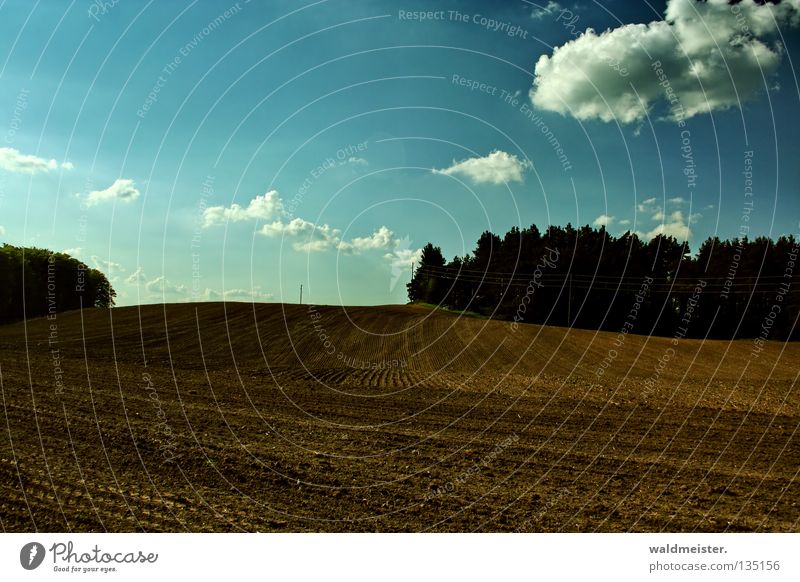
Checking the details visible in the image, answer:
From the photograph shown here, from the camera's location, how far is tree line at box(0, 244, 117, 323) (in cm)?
6181

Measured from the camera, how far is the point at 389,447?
13695 mm

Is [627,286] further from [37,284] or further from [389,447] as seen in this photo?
[37,284]

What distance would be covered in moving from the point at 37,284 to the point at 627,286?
72.2 meters

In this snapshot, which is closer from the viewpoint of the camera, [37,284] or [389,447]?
[389,447]

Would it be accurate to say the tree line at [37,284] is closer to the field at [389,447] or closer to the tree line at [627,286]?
the field at [389,447]

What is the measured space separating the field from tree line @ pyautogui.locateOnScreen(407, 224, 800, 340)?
34.3m

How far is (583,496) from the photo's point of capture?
33.5ft

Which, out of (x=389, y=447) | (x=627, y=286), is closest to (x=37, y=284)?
(x=389, y=447)

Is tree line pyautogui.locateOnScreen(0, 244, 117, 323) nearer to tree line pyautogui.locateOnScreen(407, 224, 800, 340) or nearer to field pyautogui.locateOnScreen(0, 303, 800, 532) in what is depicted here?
field pyautogui.locateOnScreen(0, 303, 800, 532)

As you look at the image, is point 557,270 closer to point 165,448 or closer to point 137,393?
point 137,393

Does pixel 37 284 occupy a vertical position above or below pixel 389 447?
above

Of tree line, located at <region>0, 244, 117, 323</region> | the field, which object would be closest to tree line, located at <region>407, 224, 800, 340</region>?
the field

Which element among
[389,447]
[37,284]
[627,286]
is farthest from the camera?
[627,286]

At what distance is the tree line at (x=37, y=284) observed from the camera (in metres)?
61.8
